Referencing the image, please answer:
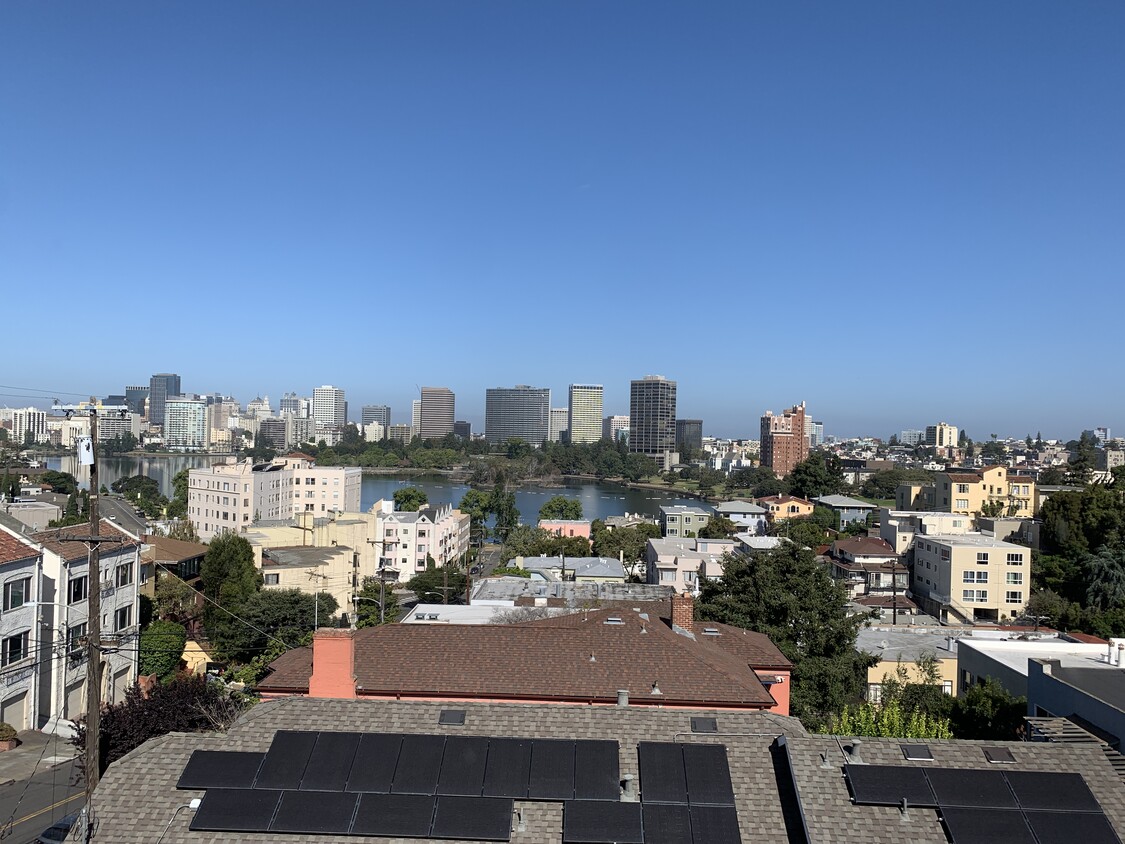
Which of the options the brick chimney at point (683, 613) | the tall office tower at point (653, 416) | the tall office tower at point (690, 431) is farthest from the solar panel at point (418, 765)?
the tall office tower at point (690, 431)

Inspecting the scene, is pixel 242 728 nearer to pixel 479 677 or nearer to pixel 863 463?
pixel 479 677

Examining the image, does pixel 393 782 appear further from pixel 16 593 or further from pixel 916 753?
pixel 16 593

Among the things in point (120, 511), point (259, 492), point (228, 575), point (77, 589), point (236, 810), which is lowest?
point (120, 511)

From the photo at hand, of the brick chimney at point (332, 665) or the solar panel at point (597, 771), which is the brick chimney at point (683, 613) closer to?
the brick chimney at point (332, 665)

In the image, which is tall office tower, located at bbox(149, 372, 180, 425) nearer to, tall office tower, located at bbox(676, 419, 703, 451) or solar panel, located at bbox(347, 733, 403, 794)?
tall office tower, located at bbox(676, 419, 703, 451)

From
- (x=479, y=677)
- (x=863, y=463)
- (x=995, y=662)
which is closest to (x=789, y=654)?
(x=995, y=662)

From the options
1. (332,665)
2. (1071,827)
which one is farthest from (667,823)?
(332,665)

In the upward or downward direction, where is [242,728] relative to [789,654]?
upward
